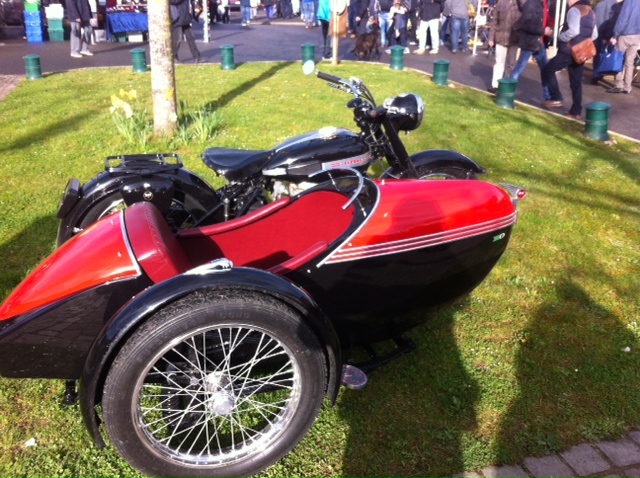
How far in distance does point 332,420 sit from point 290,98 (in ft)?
26.2

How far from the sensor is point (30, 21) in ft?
56.9

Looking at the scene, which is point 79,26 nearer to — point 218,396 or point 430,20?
point 430,20

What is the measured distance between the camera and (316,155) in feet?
12.9

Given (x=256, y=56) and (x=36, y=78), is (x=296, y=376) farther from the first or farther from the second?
(x=256, y=56)

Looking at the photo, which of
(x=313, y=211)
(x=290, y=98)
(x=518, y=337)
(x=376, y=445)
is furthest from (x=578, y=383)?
(x=290, y=98)

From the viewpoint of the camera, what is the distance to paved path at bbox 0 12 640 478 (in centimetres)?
277

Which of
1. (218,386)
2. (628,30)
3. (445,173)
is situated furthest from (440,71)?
(218,386)

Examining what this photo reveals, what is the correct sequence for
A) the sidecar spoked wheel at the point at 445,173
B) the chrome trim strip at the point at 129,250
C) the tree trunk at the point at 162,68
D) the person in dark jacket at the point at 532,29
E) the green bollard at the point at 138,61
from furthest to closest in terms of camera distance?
the green bollard at the point at 138,61, the person in dark jacket at the point at 532,29, the tree trunk at the point at 162,68, the sidecar spoked wheel at the point at 445,173, the chrome trim strip at the point at 129,250

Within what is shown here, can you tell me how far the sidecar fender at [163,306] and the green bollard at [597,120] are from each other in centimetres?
714

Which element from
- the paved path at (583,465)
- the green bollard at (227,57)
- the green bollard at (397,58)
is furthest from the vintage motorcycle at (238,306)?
the green bollard at (397,58)

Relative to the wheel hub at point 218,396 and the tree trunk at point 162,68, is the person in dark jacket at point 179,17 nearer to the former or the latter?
the tree trunk at point 162,68

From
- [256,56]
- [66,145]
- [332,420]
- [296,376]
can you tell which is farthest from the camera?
[256,56]

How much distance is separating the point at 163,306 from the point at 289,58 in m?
13.7

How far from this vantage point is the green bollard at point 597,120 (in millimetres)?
8266
